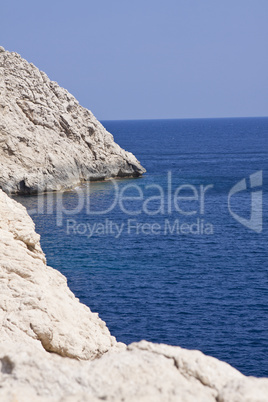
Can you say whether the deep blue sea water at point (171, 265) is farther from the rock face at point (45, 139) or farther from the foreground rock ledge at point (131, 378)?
the foreground rock ledge at point (131, 378)

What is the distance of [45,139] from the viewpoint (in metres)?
75.9

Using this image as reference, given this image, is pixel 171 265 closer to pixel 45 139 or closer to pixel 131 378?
pixel 131 378

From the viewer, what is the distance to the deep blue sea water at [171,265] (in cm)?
2992

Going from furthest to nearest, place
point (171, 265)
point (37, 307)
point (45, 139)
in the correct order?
point (45, 139), point (171, 265), point (37, 307)

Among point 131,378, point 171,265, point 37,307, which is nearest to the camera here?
point 131,378

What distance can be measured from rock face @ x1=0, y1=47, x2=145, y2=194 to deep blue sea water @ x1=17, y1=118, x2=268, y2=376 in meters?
3.46

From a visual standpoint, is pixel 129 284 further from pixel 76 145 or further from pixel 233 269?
pixel 76 145

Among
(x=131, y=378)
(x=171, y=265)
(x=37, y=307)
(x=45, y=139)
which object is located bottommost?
(x=171, y=265)

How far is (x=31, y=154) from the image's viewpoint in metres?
72.9

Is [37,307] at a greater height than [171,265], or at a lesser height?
greater

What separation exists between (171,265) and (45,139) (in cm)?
3939

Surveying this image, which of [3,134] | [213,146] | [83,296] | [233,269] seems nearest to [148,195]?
[3,134]

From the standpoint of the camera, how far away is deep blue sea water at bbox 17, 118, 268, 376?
98.2 ft

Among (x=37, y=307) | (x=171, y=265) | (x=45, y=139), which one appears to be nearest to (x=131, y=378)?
(x=37, y=307)
